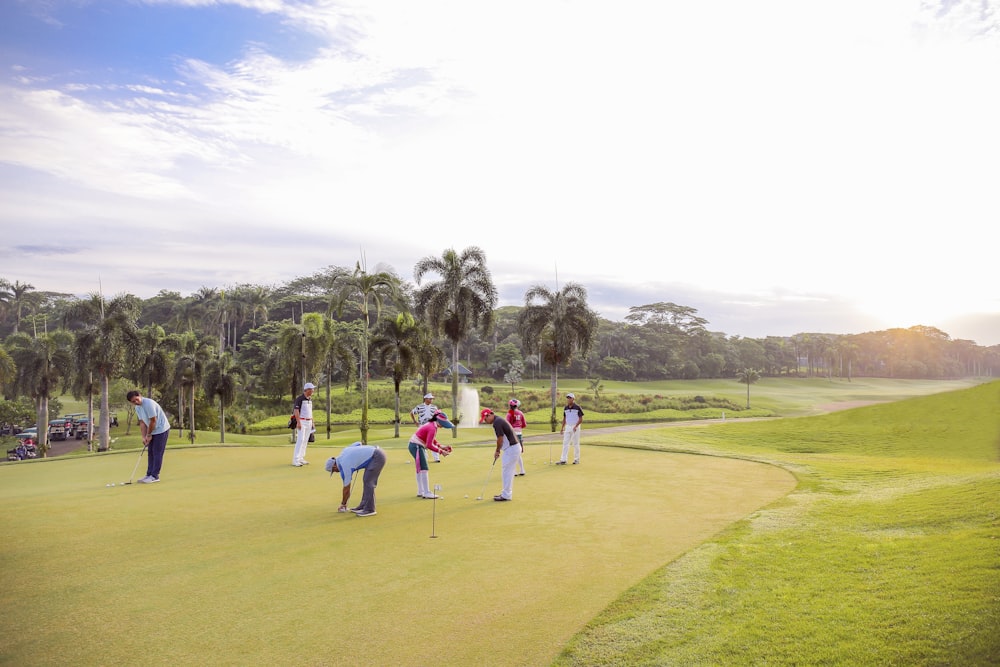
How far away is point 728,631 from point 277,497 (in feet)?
36.6

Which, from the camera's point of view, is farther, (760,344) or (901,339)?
(901,339)

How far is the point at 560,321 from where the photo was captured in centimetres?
4425

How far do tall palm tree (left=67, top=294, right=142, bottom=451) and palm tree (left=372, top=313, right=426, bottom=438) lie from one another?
19109 mm

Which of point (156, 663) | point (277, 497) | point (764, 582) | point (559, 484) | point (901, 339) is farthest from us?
point (901, 339)

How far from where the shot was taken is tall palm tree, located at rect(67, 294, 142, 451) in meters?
45.5

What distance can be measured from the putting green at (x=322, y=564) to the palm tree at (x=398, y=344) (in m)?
26.9

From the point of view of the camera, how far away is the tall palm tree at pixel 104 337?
45469 millimetres

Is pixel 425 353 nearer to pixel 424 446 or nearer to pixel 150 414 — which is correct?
pixel 150 414

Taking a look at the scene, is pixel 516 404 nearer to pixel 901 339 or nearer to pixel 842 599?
pixel 842 599

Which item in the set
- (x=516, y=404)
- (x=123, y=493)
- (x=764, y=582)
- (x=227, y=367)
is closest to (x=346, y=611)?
(x=764, y=582)

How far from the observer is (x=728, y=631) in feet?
22.1

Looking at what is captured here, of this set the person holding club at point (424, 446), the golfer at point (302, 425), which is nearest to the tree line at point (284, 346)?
the golfer at point (302, 425)

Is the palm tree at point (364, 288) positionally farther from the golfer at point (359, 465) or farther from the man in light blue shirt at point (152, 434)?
the golfer at point (359, 465)

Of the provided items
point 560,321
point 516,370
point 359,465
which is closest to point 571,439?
point 359,465
